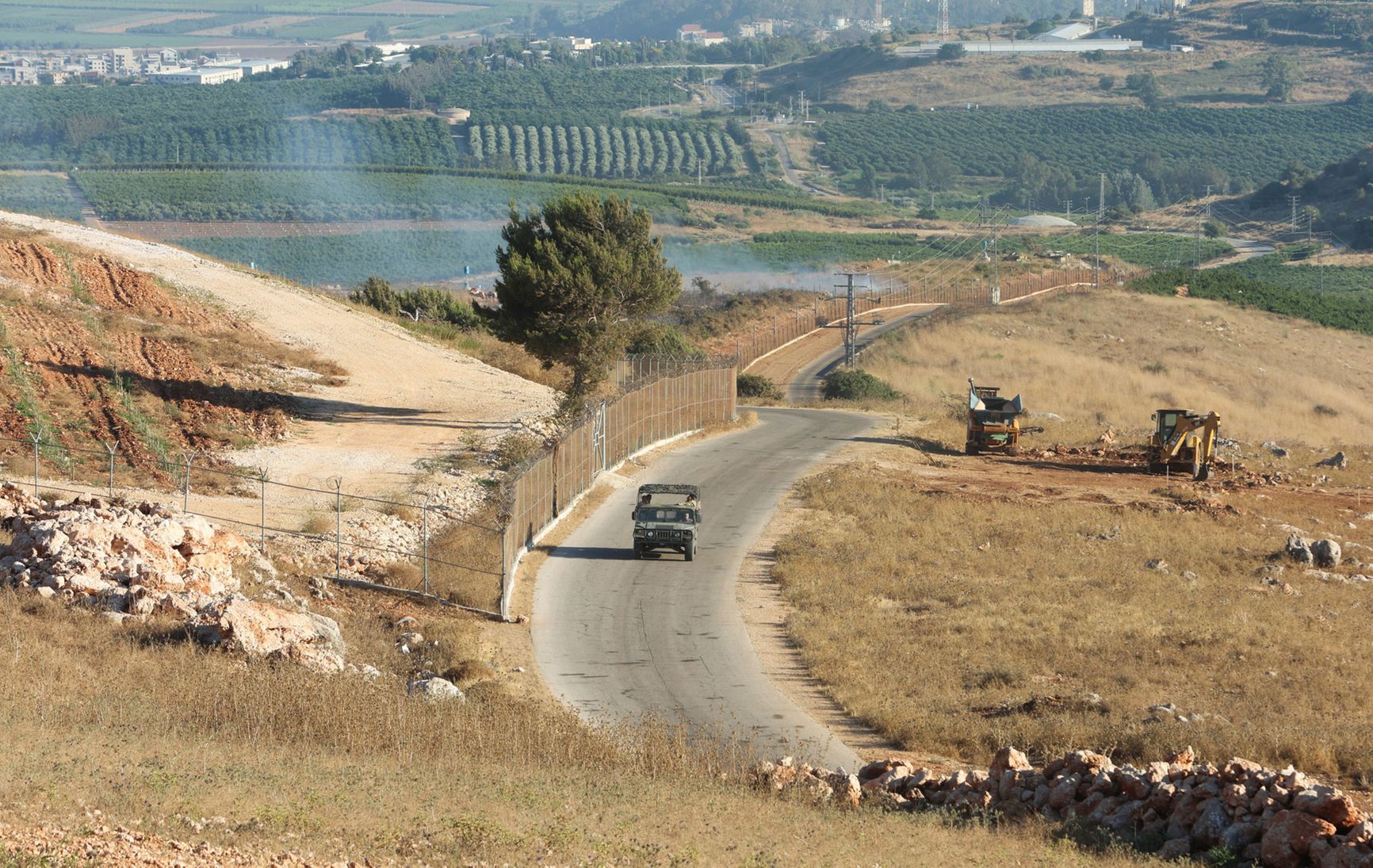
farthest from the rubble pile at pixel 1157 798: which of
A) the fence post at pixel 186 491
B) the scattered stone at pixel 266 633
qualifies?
the fence post at pixel 186 491

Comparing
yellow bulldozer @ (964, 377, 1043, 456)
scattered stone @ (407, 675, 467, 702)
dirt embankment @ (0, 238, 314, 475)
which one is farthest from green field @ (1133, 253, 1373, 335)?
scattered stone @ (407, 675, 467, 702)

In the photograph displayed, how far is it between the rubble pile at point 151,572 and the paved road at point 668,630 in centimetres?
472

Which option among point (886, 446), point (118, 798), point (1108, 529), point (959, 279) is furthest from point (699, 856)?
point (959, 279)

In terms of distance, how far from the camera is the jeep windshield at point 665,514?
36.1m

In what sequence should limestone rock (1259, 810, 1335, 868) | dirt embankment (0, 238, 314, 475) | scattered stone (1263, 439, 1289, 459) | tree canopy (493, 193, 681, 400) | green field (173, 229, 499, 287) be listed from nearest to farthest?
limestone rock (1259, 810, 1335, 868) → dirt embankment (0, 238, 314, 475) → tree canopy (493, 193, 681, 400) → scattered stone (1263, 439, 1289, 459) → green field (173, 229, 499, 287)

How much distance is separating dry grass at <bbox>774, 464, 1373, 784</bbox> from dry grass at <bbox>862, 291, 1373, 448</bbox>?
48.7 feet

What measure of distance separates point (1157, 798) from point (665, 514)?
18.8 metres

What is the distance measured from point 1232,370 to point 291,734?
80.1m

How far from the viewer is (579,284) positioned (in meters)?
47.2

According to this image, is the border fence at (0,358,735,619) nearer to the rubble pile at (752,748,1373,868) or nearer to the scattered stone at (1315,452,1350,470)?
the rubble pile at (752,748,1373,868)

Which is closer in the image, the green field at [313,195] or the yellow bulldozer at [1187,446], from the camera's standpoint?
the yellow bulldozer at [1187,446]

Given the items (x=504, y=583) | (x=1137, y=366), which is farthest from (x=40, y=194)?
(x=504, y=583)

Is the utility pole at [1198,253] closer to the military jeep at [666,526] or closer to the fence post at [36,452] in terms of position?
the military jeep at [666,526]

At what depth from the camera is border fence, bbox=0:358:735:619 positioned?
30.9 metres
